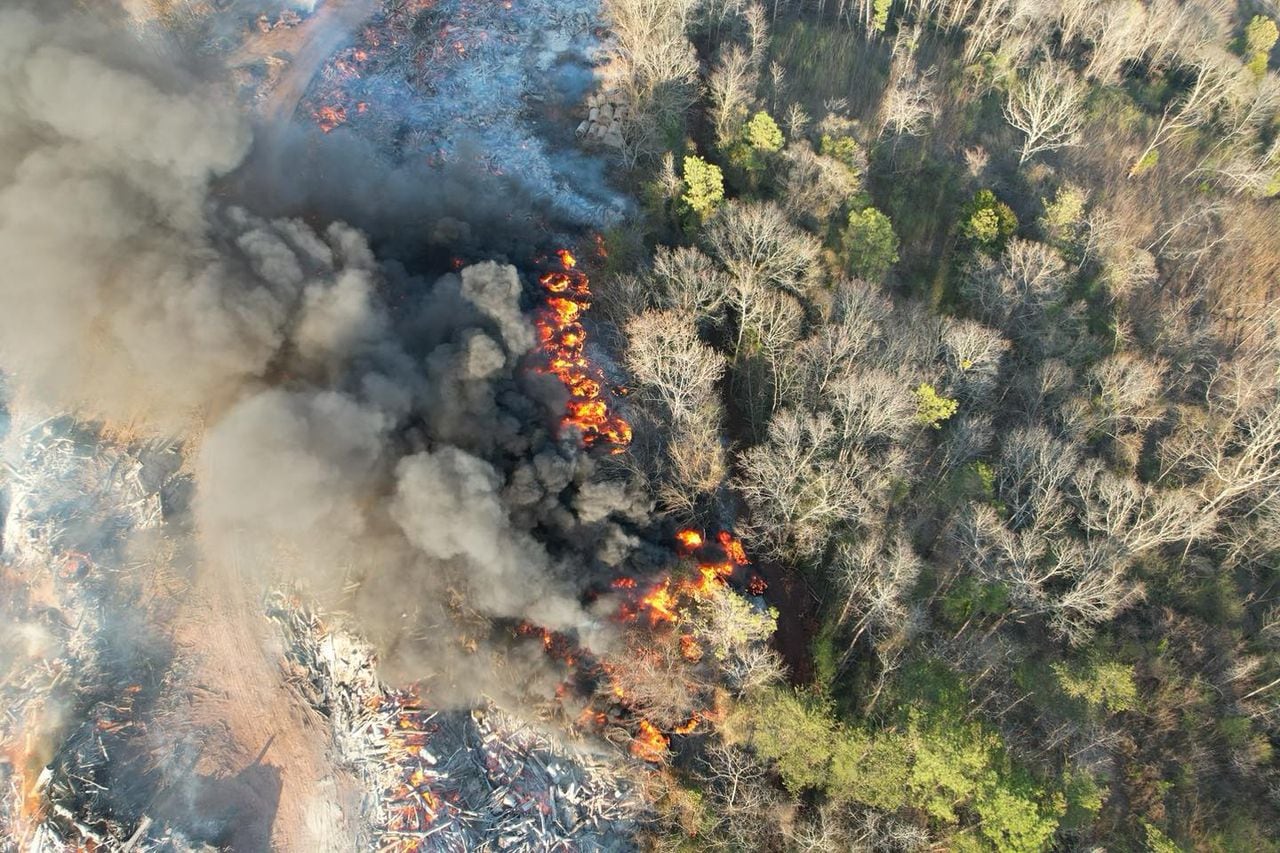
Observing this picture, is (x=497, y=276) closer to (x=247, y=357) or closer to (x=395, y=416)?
(x=395, y=416)

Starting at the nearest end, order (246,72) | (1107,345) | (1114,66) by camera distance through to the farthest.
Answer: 1. (246,72)
2. (1107,345)
3. (1114,66)

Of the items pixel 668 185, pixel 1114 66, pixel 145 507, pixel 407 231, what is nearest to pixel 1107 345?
pixel 1114 66

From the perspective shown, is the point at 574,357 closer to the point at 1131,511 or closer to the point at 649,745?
the point at 649,745

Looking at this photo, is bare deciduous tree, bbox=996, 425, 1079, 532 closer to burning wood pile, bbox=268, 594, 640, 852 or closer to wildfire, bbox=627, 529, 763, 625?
wildfire, bbox=627, 529, 763, 625

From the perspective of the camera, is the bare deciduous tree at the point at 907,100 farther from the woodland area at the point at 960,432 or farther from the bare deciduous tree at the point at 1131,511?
the bare deciduous tree at the point at 1131,511

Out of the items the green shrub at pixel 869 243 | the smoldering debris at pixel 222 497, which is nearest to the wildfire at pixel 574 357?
the smoldering debris at pixel 222 497

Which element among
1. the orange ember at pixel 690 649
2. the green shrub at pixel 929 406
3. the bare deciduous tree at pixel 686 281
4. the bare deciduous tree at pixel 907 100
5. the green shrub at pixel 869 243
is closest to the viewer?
the orange ember at pixel 690 649
